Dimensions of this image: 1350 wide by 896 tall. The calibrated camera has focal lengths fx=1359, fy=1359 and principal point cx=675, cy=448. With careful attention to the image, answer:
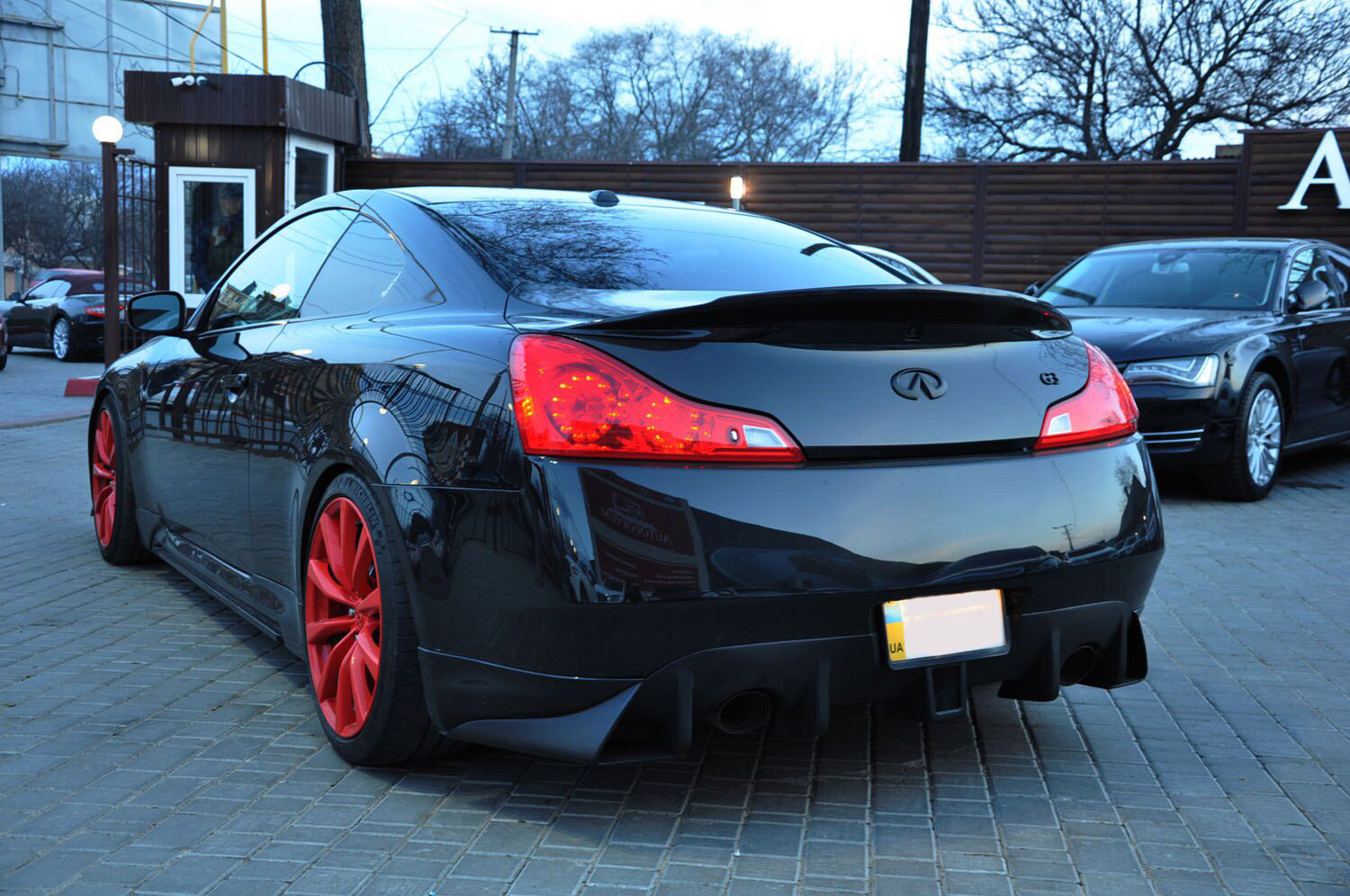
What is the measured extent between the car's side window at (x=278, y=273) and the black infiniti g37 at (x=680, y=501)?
1.96ft

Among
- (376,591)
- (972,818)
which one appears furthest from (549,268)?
(972,818)

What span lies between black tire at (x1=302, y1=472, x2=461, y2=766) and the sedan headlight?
574 cm

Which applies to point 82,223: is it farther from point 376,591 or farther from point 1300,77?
point 376,591

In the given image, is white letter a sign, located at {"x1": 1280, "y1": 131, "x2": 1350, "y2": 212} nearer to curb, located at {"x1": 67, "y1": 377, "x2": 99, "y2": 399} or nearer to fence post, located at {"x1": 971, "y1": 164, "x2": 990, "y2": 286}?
fence post, located at {"x1": 971, "y1": 164, "x2": 990, "y2": 286}

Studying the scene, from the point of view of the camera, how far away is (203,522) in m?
4.43

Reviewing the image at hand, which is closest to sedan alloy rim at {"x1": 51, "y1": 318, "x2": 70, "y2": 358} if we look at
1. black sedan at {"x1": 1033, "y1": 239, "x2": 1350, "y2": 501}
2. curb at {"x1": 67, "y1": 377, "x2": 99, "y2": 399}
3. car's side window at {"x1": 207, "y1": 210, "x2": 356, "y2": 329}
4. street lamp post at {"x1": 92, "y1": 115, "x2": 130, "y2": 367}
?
curb at {"x1": 67, "y1": 377, "x2": 99, "y2": 399}

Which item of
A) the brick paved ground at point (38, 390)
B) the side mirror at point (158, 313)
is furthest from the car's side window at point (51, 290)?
the side mirror at point (158, 313)

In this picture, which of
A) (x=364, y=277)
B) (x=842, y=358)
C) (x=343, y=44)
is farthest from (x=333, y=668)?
(x=343, y=44)

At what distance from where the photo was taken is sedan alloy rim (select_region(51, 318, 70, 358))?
22.2m

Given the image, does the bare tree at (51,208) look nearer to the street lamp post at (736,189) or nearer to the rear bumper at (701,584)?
the street lamp post at (736,189)

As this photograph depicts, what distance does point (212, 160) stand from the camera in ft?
55.4

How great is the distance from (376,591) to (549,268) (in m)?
0.87

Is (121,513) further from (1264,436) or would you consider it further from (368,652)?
(1264,436)

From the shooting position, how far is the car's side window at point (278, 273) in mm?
4105
